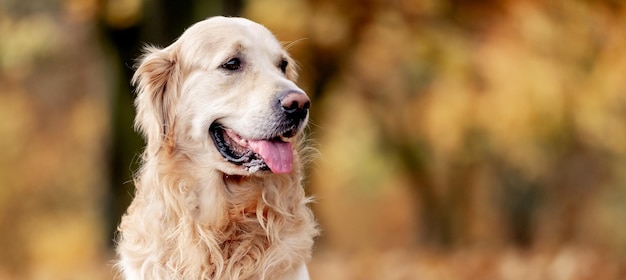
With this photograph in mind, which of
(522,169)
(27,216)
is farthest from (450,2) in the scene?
(27,216)

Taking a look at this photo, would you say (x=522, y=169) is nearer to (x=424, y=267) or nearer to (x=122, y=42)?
(x=424, y=267)

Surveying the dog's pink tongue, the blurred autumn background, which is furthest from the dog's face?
the blurred autumn background

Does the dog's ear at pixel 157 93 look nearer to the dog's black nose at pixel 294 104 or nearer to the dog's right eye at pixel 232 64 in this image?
the dog's right eye at pixel 232 64

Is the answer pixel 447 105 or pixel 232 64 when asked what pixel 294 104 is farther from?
pixel 447 105

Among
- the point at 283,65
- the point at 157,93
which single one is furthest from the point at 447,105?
the point at 157,93

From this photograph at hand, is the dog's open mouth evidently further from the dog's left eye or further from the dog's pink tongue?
the dog's left eye

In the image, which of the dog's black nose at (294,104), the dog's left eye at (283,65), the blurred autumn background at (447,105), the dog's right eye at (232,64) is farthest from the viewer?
the blurred autumn background at (447,105)

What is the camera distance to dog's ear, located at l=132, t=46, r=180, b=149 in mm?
4746

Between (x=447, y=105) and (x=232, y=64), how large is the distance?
1005cm

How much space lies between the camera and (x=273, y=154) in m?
4.53

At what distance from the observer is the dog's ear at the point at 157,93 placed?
475cm

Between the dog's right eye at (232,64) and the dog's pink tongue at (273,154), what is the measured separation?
396 mm

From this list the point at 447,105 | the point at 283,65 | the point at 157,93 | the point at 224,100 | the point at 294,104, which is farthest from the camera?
the point at 447,105

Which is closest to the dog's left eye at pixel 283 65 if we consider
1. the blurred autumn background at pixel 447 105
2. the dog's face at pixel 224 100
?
the dog's face at pixel 224 100
